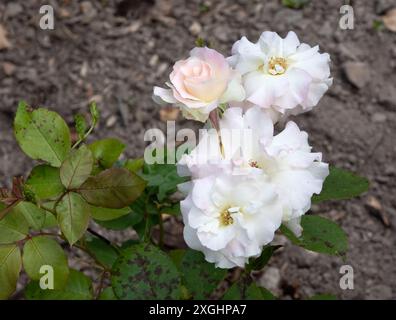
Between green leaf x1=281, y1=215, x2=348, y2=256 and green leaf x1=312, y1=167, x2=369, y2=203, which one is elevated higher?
green leaf x1=312, y1=167, x2=369, y2=203

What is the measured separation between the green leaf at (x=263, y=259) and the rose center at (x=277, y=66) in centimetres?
30

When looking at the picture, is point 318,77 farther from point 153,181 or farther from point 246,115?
point 153,181

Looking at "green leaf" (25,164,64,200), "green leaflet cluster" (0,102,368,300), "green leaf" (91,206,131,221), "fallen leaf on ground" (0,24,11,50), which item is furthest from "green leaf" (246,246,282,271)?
"fallen leaf on ground" (0,24,11,50)

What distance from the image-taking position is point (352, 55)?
82.4 inches

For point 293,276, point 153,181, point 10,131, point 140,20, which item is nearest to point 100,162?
point 153,181

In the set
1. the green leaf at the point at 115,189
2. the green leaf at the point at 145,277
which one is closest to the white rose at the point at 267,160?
the green leaf at the point at 115,189

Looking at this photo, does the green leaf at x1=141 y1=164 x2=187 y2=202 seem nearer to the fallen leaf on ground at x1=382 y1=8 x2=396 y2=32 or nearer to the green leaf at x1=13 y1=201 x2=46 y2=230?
the green leaf at x1=13 y1=201 x2=46 y2=230

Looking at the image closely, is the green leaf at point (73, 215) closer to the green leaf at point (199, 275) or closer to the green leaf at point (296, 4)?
the green leaf at point (199, 275)

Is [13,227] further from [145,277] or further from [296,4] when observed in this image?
[296,4]

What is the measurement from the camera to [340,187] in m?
1.11

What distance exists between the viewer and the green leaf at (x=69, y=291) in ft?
3.81

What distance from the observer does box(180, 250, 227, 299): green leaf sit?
1120 millimetres

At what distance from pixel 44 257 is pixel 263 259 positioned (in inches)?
14.7

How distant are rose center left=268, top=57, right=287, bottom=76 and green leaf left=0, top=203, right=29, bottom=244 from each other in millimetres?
476
